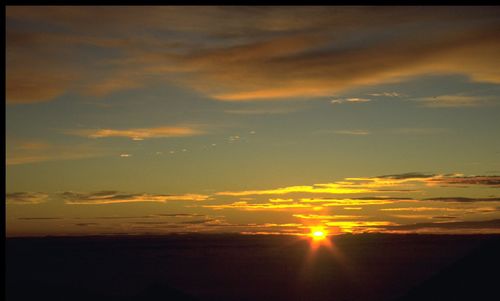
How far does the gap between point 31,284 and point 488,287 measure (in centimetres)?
14926

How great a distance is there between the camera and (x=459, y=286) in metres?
197

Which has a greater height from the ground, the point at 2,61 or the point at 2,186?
the point at 2,61

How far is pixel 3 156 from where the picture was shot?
9.11 metres
